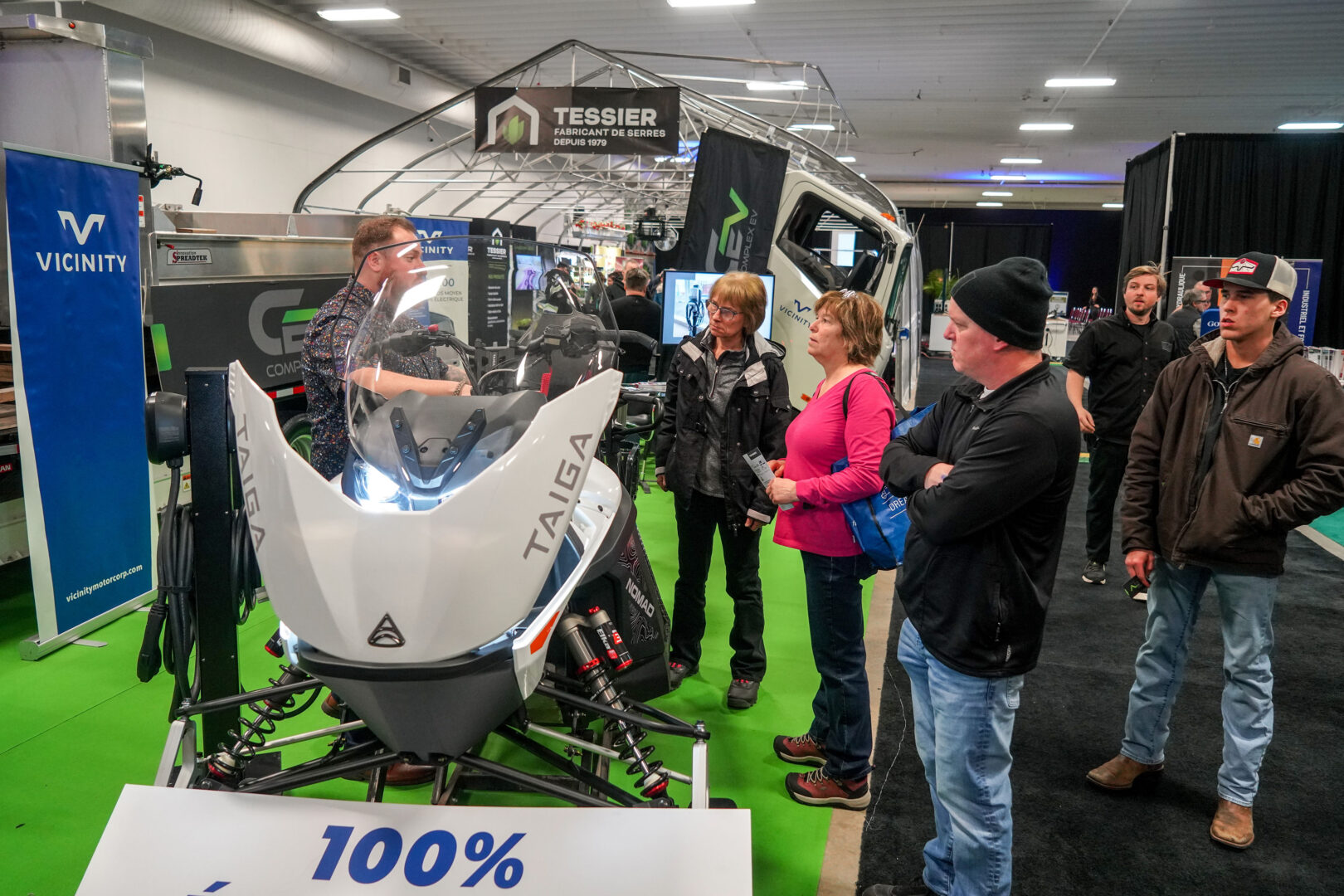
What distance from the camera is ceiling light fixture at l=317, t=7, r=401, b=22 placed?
911 centimetres

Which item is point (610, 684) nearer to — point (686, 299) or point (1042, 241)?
point (686, 299)

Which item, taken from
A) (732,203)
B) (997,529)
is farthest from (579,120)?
(997,529)

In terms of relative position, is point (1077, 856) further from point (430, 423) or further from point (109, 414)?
point (109, 414)

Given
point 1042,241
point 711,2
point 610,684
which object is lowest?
point 610,684

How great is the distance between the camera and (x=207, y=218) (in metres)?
6.83

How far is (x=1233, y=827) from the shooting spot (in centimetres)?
250

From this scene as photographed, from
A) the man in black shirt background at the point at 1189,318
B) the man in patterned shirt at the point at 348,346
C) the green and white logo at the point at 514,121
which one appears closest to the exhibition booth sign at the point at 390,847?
the man in patterned shirt at the point at 348,346

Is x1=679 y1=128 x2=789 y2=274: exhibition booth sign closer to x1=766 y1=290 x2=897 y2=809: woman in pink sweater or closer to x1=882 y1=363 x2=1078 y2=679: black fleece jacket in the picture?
x1=766 y1=290 x2=897 y2=809: woman in pink sweater

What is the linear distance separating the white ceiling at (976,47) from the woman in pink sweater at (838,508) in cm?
710

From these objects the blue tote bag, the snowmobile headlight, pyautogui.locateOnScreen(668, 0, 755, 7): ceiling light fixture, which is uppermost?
pyautogui.locateOnScreen(668, 0, 755, 7): ceiling light fixture

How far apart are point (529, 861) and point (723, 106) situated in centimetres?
706

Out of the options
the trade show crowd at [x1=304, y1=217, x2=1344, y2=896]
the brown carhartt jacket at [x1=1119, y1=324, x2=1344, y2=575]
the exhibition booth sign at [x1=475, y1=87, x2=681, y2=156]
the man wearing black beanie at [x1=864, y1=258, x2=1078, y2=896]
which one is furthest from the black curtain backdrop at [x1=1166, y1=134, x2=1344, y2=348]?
the man wearing black beanie at [x1=864, y1=258, x2=1078, y2=896]

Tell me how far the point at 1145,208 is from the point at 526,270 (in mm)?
11114

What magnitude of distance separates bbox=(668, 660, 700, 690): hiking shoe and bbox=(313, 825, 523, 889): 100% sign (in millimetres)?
1823
